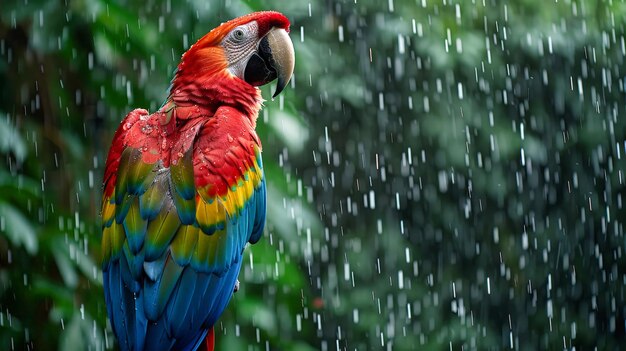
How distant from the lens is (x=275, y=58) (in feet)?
3.09

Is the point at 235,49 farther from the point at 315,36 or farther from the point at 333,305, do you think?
the point at 333,305

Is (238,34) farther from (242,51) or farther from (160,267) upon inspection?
(160,267)

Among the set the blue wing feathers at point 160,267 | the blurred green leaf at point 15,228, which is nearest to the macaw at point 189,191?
the blue wing feathers at point 160,267

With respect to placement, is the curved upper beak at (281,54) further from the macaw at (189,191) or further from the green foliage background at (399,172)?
the green foliage background at (399,172)

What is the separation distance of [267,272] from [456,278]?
5.40 ft

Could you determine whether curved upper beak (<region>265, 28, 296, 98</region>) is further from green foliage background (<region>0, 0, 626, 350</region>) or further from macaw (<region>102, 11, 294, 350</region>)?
green foliage background (<region>0, 0, 626, 350</region>)

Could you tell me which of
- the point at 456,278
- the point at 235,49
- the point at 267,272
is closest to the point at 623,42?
the point at 456,278

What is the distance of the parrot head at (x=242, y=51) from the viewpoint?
3.05 feet

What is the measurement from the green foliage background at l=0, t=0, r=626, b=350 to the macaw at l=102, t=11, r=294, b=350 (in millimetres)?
652

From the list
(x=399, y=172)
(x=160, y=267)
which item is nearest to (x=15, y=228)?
(x=160, y=267)

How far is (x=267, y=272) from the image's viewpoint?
1730mm

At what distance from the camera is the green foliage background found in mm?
1642

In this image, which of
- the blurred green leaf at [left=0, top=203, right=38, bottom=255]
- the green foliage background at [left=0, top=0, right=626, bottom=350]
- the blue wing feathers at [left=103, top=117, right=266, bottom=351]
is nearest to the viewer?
the blue wing feathers at [left=103, top=117, right=266, bottom=351]

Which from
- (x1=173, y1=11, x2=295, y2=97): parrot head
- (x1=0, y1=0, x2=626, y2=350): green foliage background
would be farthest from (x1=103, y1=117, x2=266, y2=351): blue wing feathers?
(x1=0, y1=0, x2=626, y2=350): green foliage background
